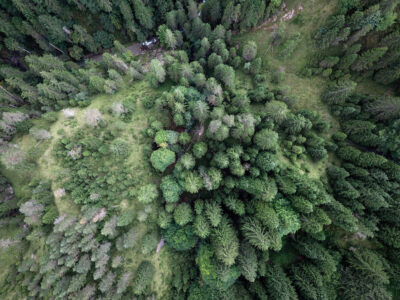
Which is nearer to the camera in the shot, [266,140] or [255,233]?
[255,233]

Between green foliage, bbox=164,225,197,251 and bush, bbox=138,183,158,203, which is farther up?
bush, bbox=138,183,158,203

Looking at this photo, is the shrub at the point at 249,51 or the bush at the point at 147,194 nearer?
the bush at the point at 147,194

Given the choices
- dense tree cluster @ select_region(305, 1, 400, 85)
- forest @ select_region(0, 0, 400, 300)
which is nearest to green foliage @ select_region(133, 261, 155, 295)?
forest @ select_region(0, 0, 400, 300)

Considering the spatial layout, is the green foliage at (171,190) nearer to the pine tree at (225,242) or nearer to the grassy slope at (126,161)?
the grassy slope at (126,161)

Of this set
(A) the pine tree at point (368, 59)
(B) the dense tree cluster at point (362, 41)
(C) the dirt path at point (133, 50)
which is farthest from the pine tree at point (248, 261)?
(C) the dirt path at point (133, 50)

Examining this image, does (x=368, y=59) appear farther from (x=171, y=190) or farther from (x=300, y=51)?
(x=171, y=190)

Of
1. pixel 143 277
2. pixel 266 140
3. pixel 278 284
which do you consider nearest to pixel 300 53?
pixel 266 140

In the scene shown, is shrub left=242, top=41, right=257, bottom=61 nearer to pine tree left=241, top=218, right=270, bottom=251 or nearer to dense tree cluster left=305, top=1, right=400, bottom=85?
dense tree cluster left=305, top=1, right=400, bottom=85

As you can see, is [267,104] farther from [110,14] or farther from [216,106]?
[110,14]
